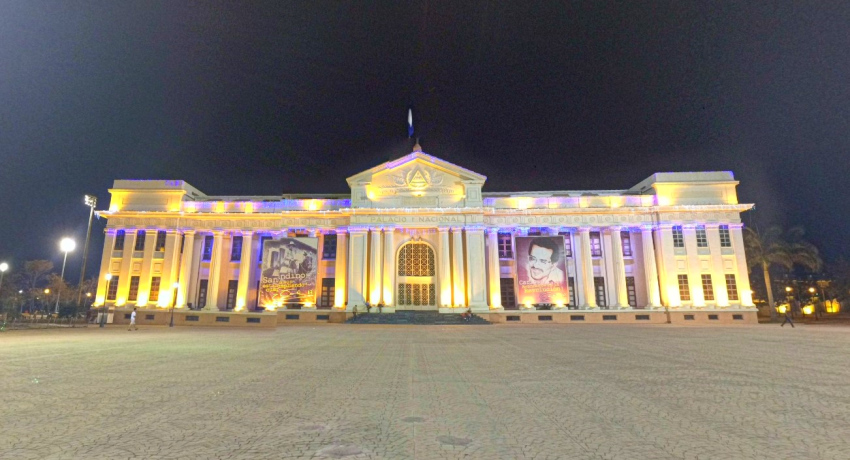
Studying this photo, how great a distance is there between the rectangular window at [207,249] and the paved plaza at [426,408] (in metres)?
30.2

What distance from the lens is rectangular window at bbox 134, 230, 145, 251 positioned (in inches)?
1446

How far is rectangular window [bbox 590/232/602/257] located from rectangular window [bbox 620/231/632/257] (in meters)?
2.05

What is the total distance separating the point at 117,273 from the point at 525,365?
39549 millimetres

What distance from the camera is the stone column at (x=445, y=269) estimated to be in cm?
3409

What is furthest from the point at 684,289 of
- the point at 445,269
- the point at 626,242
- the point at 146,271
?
the point at 146,271

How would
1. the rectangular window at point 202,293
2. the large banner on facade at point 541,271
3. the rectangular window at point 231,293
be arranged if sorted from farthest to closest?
the rectangular window at point 231,293
the rectangular window at point 202,293
the large banner on facade at point 541,271

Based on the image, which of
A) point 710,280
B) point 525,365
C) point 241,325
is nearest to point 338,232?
point 241,325

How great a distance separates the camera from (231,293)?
37.6m

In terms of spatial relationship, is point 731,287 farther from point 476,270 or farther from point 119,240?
point 119,240

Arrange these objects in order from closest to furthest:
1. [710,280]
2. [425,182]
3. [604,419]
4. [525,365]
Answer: [604,419], [525,365], [710,280], [425,182]

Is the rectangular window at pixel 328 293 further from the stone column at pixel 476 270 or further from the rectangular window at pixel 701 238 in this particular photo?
the rectangular window at pixel 701 238

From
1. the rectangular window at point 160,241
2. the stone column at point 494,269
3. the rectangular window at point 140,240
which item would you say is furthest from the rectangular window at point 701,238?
the rectangular window at point 140,240

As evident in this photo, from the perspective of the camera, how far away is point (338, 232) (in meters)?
36.5

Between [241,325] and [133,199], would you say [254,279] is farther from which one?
[133,199]
